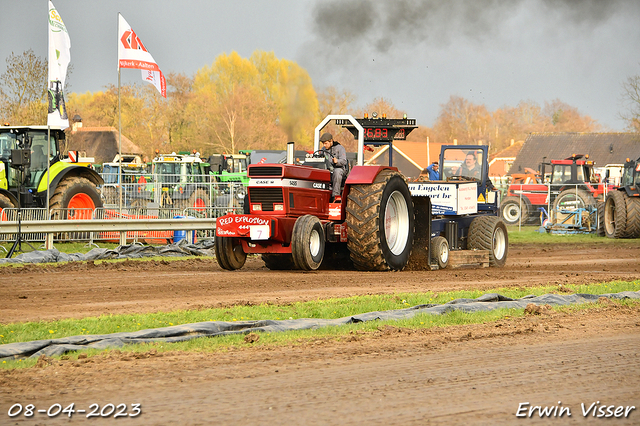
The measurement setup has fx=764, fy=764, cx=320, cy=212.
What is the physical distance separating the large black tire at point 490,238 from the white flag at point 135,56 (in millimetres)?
9470

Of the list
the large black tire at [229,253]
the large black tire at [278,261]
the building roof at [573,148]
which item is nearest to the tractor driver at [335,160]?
the large black tire at [278,261]

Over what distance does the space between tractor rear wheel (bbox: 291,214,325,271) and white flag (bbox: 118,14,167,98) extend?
9.87m

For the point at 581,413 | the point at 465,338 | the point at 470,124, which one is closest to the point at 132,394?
the point at 581,413

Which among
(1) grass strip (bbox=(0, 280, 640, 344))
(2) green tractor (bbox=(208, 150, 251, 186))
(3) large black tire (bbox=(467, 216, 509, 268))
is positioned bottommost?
(1) grass strip (bbox=(0, 280, 640, 344))

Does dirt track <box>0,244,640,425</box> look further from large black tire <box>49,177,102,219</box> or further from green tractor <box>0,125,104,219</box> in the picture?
green tractor <box>0,125,104,219</box>

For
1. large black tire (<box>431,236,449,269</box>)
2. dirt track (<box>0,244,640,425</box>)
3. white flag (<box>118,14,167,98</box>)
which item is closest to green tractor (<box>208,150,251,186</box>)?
white flag (<box>118,14,167,98</box>)

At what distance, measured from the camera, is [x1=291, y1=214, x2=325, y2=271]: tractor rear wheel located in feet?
39.2

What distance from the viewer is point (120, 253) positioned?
53.4 ft

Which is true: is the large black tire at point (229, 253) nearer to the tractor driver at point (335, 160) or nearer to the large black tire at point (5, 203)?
the tractor driver at point (335, 160)

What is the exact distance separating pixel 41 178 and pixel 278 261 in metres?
9.15

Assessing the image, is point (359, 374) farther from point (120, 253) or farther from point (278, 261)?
point (120, 253)

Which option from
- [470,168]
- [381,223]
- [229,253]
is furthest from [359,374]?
[470,168]

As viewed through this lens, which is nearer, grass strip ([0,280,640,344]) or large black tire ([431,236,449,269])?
grass strip ([0,280,640,344])

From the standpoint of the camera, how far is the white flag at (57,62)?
60.6 feet
